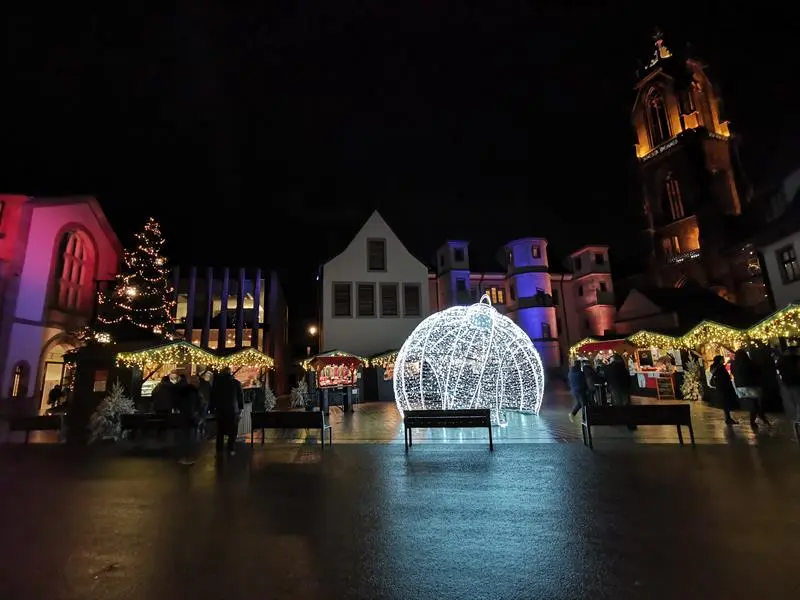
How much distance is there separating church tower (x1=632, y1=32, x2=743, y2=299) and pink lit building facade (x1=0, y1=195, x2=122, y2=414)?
45.8 m

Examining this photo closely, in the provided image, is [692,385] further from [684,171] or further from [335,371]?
[684,171]

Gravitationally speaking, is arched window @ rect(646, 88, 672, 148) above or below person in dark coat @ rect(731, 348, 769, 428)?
above

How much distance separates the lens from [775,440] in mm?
8930

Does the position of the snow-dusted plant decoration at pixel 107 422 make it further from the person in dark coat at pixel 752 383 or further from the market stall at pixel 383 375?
the person in dark coat at pixel 752 383

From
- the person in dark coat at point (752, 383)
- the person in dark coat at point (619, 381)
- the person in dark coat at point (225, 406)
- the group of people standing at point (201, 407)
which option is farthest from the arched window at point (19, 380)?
the person in dark coat at point (752, 383)

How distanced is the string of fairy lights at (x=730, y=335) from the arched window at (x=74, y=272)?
31.8 metres

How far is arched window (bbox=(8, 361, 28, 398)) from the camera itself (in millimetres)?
19844

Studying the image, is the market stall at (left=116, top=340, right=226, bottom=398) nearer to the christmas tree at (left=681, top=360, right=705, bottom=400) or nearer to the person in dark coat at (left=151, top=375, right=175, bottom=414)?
the person in dark coat at (left=151, top=375, right=175, bottom=414)

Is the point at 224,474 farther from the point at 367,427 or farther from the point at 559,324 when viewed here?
the point at 559,324

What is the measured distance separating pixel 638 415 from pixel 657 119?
49603 millimetres

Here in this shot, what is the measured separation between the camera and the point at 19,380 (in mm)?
20312

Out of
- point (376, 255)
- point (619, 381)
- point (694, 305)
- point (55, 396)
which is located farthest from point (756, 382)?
point (55, 396)

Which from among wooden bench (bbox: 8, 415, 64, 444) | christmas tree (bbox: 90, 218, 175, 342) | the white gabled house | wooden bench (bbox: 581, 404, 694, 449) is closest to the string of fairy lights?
wooden bench (bbox: 581, 404, 694, 449)

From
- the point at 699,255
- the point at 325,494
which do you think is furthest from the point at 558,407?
the point at 699,255
